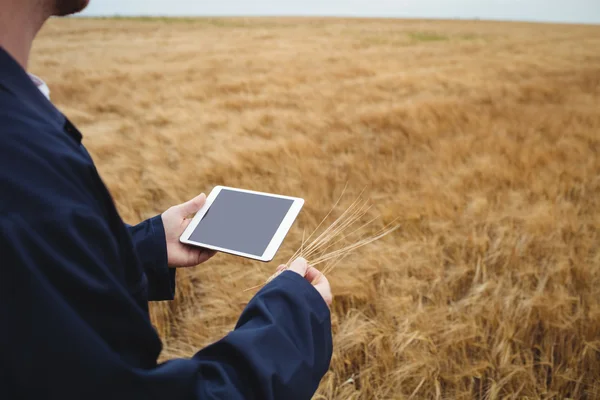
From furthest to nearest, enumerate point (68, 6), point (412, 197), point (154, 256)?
point (412, 197)
point (154, 256)
point (68, 6)

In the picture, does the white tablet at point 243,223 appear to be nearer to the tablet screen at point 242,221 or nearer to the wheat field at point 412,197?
the tablet screen at point 242,221

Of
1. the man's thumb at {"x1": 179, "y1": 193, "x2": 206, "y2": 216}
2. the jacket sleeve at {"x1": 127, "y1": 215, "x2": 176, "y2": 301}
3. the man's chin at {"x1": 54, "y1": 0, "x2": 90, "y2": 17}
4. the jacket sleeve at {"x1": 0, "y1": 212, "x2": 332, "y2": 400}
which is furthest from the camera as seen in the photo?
the man's thumb at {"x1": 179, "y1": 193, "x2": 206, "y2": 216}

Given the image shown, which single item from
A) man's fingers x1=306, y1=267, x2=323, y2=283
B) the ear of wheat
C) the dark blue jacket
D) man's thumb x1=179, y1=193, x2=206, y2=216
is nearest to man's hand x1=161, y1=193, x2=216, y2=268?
man's thumb x1=179, y1=193, x2=206, y2=216

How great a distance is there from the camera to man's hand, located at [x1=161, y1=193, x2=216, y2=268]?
0.87 metres

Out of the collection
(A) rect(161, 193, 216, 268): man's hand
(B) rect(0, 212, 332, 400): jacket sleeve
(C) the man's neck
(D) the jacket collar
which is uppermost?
(C) the man's neck

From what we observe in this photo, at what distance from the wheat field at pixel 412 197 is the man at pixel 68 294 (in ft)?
2.93

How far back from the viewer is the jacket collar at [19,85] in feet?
1.30

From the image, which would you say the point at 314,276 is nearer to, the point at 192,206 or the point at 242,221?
the point at 242,221

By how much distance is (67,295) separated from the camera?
0.38m

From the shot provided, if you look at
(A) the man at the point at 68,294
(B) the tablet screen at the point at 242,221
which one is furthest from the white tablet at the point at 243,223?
(A) the man at the point at 68,294

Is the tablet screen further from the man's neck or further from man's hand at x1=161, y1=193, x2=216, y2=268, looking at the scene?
the man's neck

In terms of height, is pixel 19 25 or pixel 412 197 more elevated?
pixel 19 25

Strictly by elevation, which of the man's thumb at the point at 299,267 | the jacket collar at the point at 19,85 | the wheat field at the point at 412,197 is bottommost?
the wheat field at the point at 412,197

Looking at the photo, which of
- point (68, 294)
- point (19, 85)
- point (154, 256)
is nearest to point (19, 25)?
point (19, 85)
